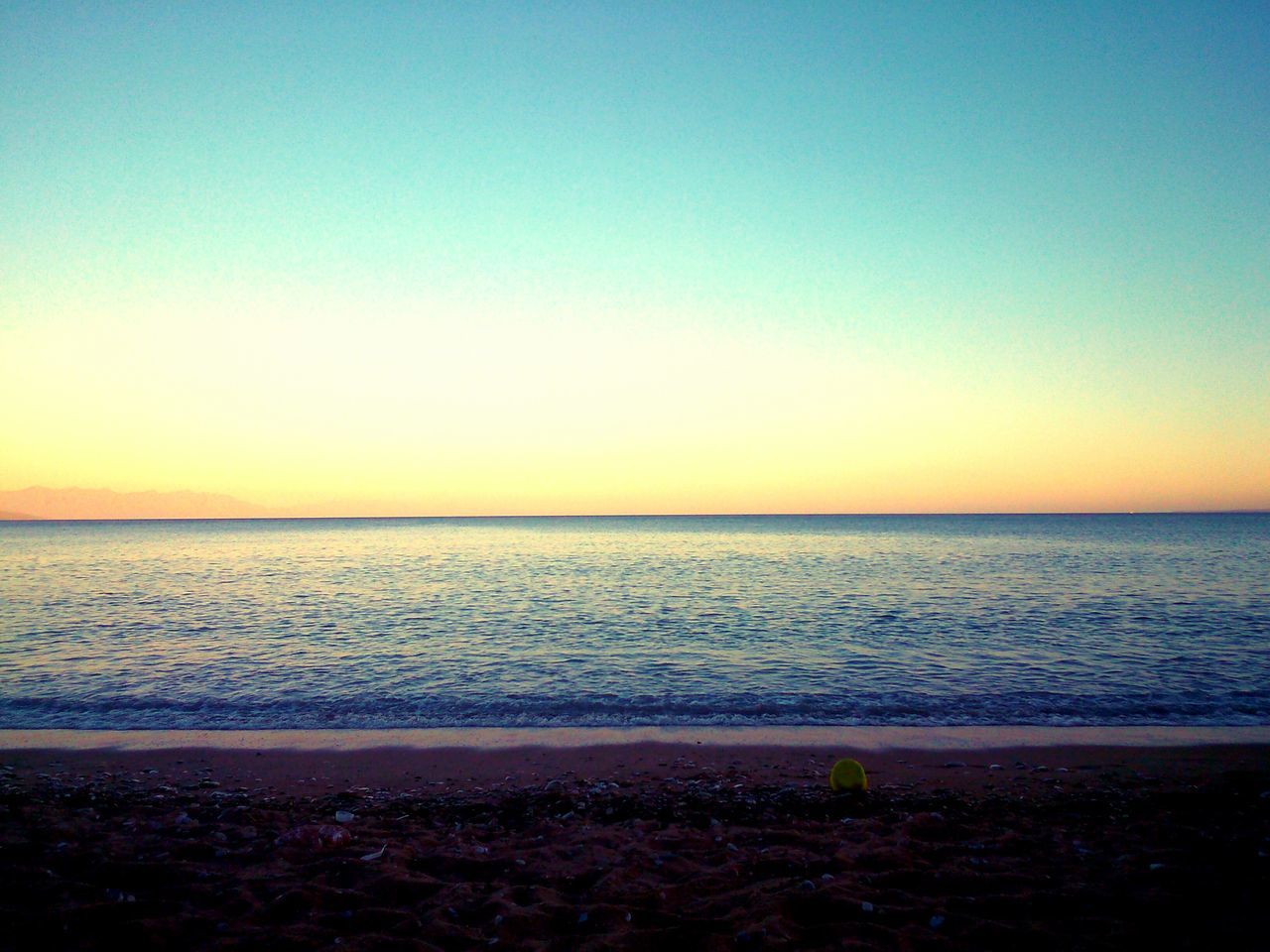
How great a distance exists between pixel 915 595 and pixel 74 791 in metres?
29.8

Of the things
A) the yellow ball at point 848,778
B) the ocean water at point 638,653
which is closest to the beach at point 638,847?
the yellow ball at point 848,778

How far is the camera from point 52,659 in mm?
18391

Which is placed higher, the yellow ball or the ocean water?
the yellow ball

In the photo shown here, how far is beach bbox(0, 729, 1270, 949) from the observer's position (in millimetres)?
5301

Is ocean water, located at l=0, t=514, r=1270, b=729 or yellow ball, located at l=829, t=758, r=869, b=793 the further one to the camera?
ocean water, located at l=0, t=514, r=1270, b=729

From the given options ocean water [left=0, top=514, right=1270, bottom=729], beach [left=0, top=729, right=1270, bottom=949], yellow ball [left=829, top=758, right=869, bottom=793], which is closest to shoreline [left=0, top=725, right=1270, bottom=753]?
beach [left=0, top=729, right=1270, bottom=949]

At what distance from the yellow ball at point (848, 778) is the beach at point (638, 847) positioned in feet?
0.96

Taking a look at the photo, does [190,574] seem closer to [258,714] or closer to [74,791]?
[258,714]

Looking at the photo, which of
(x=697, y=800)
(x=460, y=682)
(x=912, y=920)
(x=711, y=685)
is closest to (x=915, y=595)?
(x=711, y=685)

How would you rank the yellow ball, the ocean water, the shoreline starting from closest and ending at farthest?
the yellow ball, the shoreline, the ocean water

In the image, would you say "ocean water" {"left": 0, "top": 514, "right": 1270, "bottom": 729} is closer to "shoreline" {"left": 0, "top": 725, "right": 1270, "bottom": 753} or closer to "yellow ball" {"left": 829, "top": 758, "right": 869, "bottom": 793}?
"shoreline" {"left": 0, "top": 725, "right": 1270, "bottom": 753}

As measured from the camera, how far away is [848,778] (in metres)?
9.09

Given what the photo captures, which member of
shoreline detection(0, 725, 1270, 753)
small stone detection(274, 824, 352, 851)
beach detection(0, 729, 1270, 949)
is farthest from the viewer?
shoreline detection(0, 725, 1270, 753)

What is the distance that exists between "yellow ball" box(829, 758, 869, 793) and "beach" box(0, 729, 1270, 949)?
0.29m
